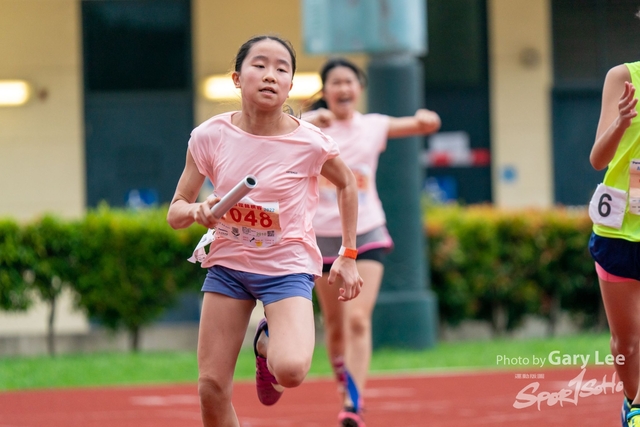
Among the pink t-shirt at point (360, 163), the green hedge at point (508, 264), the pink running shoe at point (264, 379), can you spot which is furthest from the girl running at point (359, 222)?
the green hedge at point (508, 264)

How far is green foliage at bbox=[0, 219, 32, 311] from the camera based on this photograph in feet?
40.1

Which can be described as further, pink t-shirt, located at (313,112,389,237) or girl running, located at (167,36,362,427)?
pink t-shirt, located at (313,112,389,237)

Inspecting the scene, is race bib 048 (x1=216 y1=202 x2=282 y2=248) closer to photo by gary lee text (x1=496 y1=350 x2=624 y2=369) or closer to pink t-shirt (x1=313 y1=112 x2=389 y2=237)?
pink t-shirt (x1=313 y1=112 x2=389 y2=237)

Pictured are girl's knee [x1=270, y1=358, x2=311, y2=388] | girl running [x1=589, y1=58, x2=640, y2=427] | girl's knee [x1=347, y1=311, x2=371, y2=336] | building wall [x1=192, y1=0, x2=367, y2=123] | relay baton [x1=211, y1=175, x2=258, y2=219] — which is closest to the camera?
relay baton [x1=211, y1=175, x2=258, y2=219]

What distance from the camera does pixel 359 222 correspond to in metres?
7.46

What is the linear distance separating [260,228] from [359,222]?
97.3 inches

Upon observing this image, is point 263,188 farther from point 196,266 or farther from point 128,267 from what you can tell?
point 128,267

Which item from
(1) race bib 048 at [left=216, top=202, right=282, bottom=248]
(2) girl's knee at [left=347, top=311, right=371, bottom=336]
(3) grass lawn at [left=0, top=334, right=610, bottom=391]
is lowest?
(3) grass lawn at [left=0, top=334, right=610, bottom=391]

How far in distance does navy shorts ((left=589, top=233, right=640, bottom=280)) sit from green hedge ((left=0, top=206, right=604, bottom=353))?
7.54 meters

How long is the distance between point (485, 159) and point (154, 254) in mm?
6078

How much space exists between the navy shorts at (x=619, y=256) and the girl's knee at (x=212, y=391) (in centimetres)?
180

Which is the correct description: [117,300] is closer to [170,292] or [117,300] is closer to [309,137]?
[170,292]

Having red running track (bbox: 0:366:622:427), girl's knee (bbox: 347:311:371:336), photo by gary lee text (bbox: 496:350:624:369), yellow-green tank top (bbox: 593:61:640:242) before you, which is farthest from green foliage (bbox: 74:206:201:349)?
yellow-green tank top (bbox: 593:61:640:242)

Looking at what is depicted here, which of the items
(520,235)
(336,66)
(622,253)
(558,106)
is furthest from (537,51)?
(622,253)
